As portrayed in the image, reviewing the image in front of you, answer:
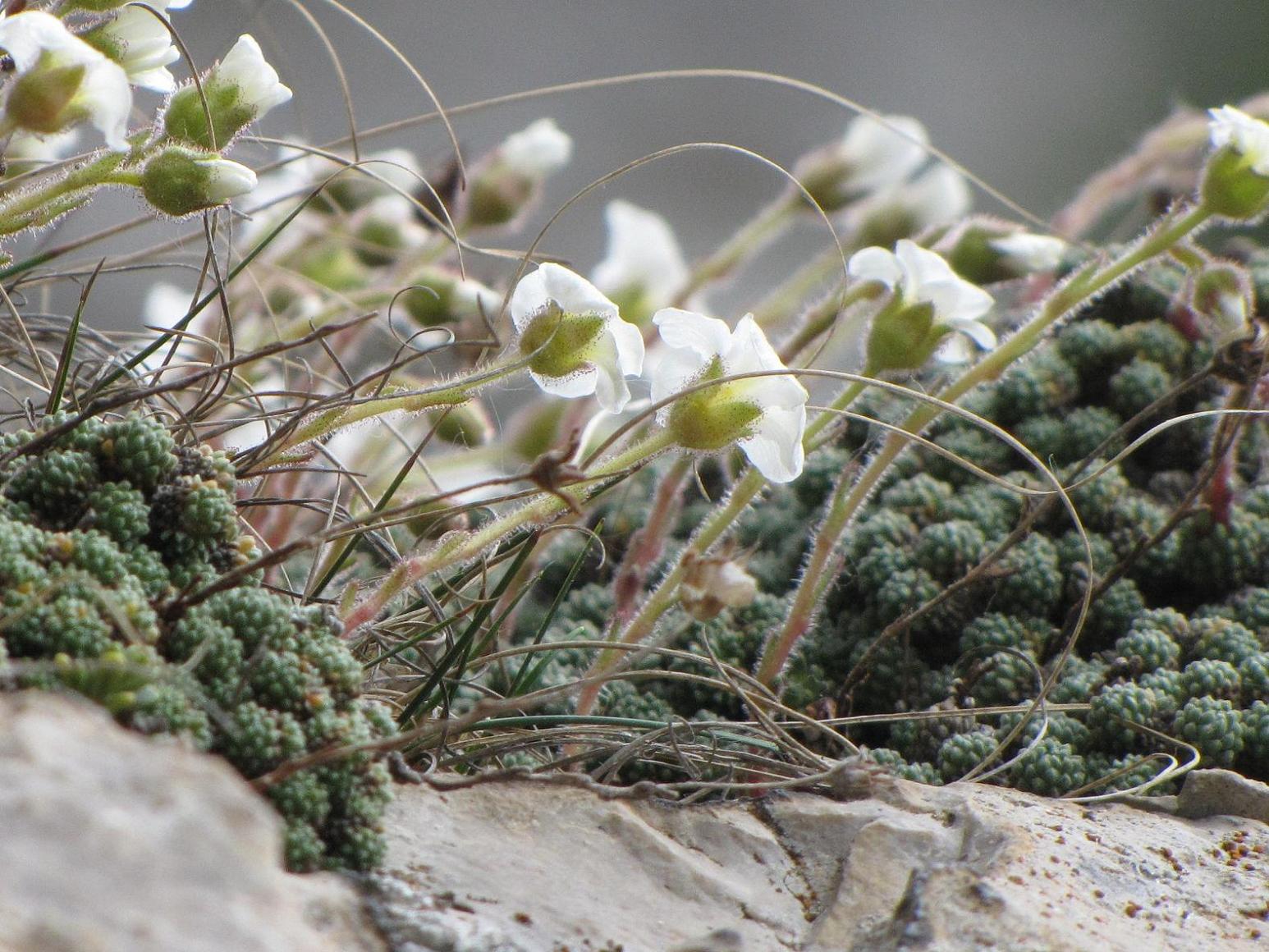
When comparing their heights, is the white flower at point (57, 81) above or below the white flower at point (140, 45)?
below

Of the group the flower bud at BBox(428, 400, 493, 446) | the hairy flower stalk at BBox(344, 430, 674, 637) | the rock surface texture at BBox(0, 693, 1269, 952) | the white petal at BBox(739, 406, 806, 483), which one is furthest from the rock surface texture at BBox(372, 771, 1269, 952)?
the flower bud at BBox(428, 400, 493, 446)

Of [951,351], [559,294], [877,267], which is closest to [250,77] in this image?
[559,294]

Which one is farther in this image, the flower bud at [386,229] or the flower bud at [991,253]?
the flower bud at [386,229]

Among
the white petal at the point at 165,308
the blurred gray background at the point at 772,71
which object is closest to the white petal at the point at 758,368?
the white petal at the point at 165,308

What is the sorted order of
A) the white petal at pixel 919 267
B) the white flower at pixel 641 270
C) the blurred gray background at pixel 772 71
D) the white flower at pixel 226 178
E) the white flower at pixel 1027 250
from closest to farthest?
the white flower at pixel 226 178 → the white petal at pixel 919 267 → the white flower at pixel 1027 250 → the white flower at pixel 641 270 → the blurred gray background at pixel 772 71

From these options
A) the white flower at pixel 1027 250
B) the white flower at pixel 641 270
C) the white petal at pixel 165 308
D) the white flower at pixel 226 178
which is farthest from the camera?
the white petal at pixel 165 308

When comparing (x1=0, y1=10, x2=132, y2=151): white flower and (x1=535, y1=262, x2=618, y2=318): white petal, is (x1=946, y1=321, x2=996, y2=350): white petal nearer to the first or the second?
(x1=535, y1=262, x2=618, y2=318): white petal

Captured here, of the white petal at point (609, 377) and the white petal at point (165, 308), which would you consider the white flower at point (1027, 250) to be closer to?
the white petal at point (609, 377)
